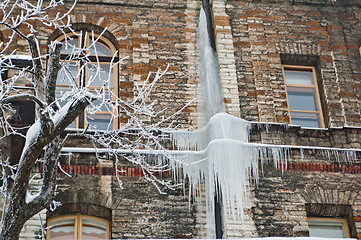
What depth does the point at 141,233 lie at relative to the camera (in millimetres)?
12891

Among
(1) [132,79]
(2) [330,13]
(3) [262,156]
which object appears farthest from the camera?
(2) [330,13]

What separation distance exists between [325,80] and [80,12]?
4.96 meters

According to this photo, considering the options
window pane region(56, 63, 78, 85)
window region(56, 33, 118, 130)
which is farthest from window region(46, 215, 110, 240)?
window pane region(56, 63, 78, 85)

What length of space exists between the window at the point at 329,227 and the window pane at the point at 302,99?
7.84 ft

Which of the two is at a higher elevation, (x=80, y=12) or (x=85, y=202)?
(x=80, y=12)

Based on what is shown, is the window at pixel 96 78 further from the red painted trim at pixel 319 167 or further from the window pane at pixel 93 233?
the red painted trim at pixel 319 167

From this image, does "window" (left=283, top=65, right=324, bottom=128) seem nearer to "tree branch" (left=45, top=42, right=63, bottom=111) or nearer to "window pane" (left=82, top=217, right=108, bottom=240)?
"window pane" (left=82, top=217, right=108, bottom=240)

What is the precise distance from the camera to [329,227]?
1373cm

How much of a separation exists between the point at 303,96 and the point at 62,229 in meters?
5.37

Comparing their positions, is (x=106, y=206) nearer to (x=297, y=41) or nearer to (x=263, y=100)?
(x=263, y=100)

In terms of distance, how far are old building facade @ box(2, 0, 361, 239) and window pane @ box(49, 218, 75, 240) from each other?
55 mm

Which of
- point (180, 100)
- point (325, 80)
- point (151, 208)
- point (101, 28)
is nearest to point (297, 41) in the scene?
point (325, 80)

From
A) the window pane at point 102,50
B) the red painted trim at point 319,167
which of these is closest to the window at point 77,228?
the red painted trim at point 319,167

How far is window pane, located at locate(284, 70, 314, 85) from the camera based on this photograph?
51.0 feet
